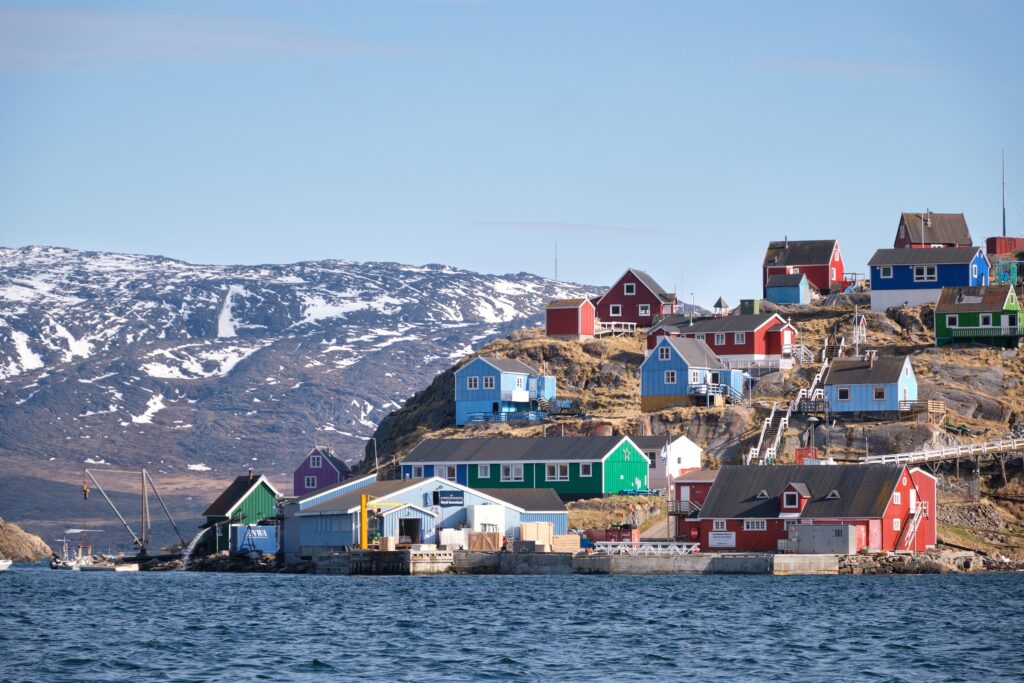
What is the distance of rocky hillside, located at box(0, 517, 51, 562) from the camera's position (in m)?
132

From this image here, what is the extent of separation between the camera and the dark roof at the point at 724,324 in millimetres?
111494

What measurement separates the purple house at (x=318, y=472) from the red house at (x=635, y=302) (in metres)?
24.8

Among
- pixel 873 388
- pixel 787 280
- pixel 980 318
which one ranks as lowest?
pixel 873 388

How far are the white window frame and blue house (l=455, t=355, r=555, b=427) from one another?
12.3 metres

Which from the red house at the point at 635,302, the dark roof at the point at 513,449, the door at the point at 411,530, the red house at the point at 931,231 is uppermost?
the red house at the point at 931,231

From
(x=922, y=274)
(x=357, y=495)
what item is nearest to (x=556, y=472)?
(x=357, y=495)

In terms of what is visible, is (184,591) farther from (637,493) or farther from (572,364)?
(572,364)

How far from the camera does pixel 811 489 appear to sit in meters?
81.8

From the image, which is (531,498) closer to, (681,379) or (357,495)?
(357,495)

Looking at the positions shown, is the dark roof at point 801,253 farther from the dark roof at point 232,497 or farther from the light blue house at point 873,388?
the dark roof at point 232,497

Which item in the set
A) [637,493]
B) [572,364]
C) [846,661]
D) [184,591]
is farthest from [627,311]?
[846,661]

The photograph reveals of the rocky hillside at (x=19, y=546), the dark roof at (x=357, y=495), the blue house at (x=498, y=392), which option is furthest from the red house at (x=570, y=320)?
the rocky hillside at (x=19, y=546)

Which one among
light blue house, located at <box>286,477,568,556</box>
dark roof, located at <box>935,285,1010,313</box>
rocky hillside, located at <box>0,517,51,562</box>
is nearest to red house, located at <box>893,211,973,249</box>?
dark roof, located at <box>935,285,1010,313</box>

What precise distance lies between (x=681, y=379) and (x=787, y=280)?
68.6 feet
